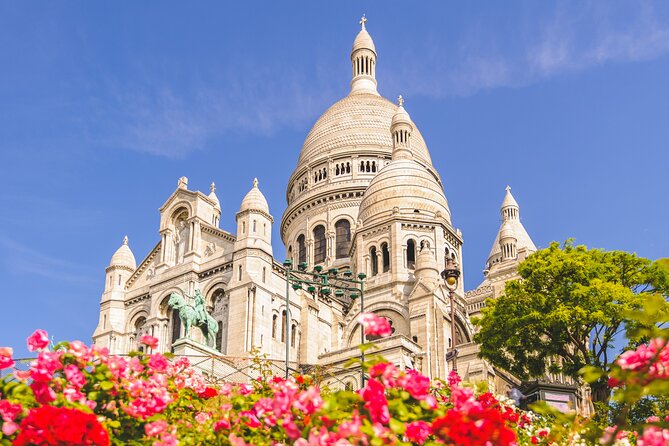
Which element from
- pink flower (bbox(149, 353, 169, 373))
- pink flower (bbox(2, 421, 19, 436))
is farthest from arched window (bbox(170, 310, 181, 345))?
pink flower (bbox(2, 421, 19, 436))

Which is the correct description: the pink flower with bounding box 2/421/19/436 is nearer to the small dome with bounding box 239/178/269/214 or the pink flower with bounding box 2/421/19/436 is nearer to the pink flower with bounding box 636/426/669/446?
the pink flower with bounding box 636/426/669/446

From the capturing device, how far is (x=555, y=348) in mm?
35406

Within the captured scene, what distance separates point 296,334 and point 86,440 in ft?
138

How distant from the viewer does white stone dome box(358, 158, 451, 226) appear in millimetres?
57594

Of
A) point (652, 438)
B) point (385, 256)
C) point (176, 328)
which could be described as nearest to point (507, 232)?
point (385, 256)

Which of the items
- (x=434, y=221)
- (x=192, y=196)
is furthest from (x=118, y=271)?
(x=434, y=221)

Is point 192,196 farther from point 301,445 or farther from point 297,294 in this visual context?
point 301,445

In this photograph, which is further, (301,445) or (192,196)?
(192,196)

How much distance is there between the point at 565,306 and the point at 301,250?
38583 mm

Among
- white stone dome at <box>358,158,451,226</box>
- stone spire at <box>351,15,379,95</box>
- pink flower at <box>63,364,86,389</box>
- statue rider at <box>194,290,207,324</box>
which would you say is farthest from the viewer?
stone spire at <box>351,15,379,95</box>

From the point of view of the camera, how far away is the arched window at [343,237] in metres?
68.2

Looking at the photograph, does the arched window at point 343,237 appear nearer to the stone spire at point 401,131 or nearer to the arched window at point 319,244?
the arched window at point 319,244

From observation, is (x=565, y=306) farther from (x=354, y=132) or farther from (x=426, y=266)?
(x=354, y=132)

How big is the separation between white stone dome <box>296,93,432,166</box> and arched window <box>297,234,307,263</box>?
25.3ft
